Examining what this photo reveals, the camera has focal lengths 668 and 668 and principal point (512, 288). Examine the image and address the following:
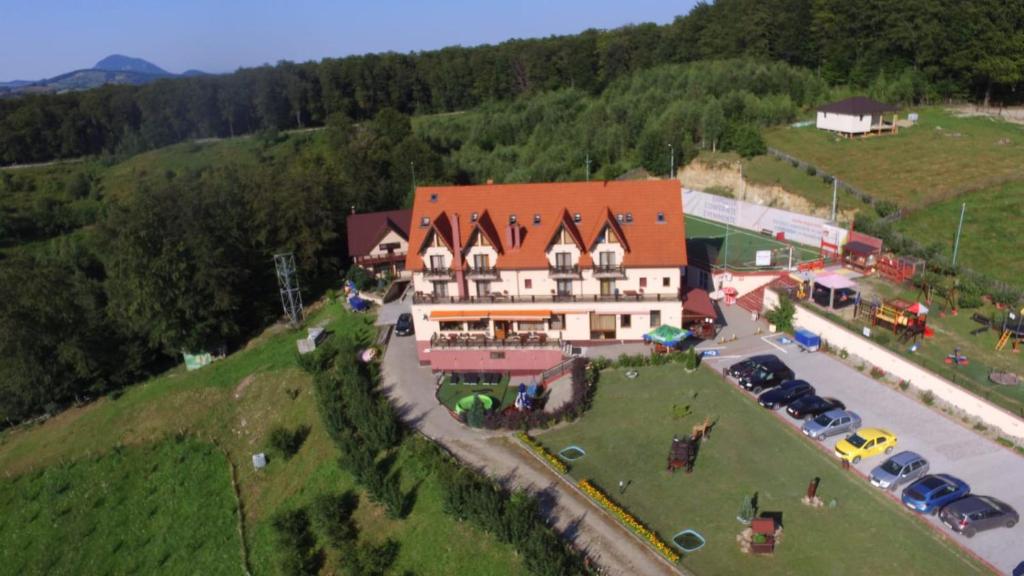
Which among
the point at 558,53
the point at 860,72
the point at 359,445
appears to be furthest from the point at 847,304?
the point at 558,53

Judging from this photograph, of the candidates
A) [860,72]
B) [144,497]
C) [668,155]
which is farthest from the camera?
[860,72]

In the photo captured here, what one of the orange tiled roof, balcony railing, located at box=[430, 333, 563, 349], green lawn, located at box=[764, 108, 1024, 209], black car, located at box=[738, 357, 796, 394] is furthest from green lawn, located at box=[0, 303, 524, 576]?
green lawn, located at box=[764, 108, 1024, 209]

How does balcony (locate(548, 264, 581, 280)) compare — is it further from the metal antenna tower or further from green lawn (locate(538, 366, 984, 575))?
the metal antenna tower

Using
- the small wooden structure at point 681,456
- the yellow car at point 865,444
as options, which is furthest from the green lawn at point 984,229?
the small wooden structure at point 681,456

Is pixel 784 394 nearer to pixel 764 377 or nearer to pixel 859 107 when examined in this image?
pixel 764 377

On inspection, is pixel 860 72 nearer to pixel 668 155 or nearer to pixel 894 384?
pixel 668 155

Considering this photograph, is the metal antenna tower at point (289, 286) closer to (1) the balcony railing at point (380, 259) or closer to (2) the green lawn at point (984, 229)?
(1) the balcony railing at point (380, 259)
